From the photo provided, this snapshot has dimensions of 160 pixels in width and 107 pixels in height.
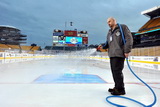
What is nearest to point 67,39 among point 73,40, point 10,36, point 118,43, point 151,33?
point 73,40

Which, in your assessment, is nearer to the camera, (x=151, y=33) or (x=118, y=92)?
(x=118, y=92)

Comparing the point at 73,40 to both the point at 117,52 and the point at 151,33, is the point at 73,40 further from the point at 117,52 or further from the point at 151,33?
the point at 117,52

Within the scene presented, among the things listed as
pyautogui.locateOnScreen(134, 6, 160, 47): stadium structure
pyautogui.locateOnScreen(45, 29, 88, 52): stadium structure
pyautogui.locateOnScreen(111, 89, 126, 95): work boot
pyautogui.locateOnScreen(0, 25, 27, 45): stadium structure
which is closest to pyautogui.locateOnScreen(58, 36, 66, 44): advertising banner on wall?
pyautogui.locateOnScreen(45, 29, 88, 52): stadium structure

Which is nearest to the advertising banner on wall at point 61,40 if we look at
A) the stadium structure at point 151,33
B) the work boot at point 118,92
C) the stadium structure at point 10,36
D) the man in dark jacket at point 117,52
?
the stadium structure at point 151,33

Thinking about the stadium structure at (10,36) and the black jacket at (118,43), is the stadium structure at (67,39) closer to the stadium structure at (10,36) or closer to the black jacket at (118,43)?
the black jacket at (118,43)

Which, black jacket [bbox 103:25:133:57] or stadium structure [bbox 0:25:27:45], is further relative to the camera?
stadium structure [bbox 0:25:27:45]

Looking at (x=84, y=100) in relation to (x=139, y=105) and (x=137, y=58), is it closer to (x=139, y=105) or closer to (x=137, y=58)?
(x=139, y=105)

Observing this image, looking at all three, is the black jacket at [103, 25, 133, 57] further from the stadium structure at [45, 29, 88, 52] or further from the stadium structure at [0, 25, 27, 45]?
the stadium structure at [0, 25, 27, 45]

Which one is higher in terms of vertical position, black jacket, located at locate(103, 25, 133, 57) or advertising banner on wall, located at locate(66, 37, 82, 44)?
advertising banner on wall, located at locate(66, 37, 82, 44)

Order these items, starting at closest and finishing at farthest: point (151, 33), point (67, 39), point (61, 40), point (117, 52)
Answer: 1. point (117, 52)
2. point (151, 33)
3. point (67, 39)
4. point (61, 40)

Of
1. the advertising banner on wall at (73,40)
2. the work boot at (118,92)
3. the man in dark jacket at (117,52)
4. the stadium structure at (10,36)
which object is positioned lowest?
the work boot at (118,92)

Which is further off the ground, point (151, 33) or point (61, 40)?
point (151, 33)

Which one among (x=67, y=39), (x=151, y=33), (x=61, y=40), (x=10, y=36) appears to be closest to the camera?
(x=151, y=33)

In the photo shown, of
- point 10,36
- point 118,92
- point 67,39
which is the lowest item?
point 118,92
